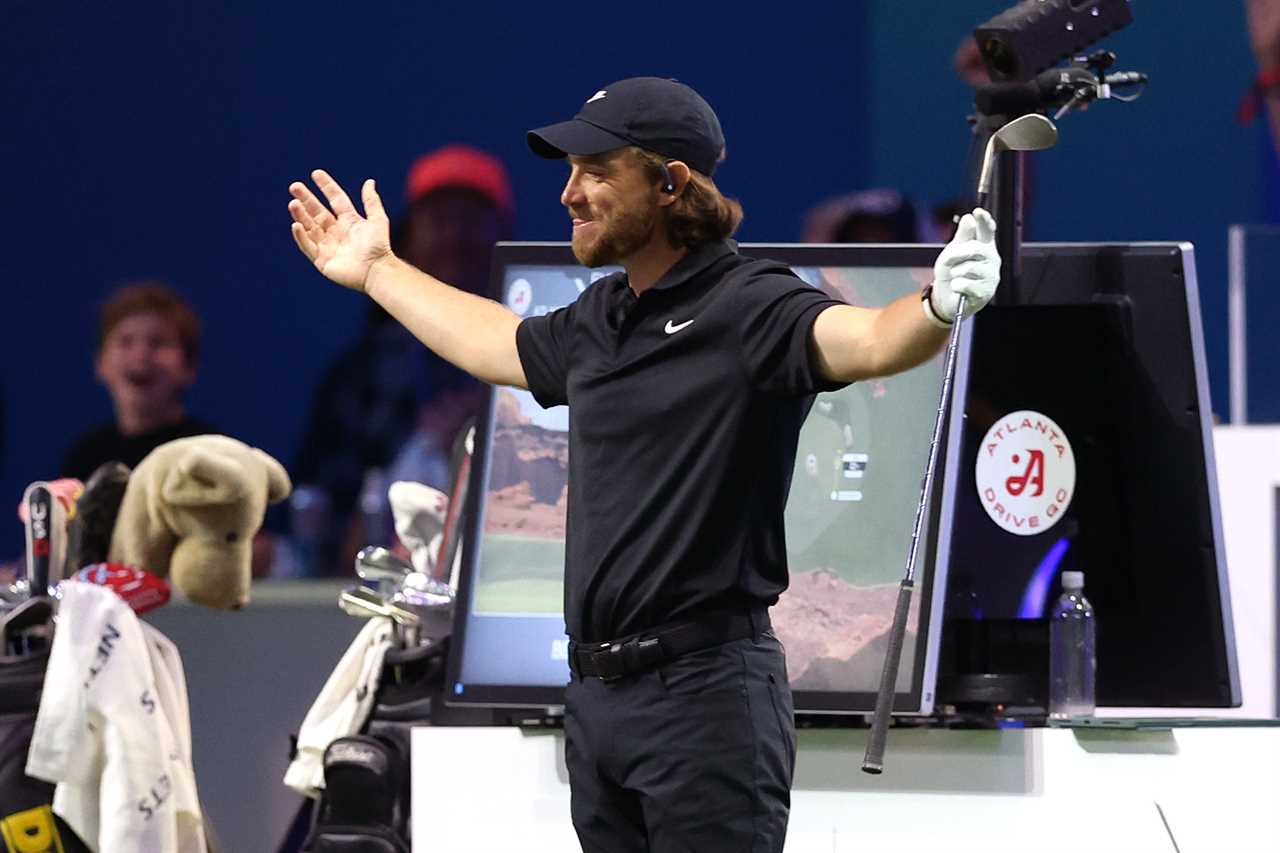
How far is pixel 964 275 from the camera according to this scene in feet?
6.82

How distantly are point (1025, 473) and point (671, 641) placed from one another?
3.55 feet

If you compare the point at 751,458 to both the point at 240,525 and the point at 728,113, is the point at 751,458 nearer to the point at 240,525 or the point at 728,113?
the point at 240,525

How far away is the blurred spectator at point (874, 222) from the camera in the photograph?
5156mm

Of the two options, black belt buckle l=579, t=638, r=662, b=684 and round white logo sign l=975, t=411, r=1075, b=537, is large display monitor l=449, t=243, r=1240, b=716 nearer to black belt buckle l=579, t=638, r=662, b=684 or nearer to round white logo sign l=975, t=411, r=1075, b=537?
round white logo sign l=975, t=411, r=1075, b=537

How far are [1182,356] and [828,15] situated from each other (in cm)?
366

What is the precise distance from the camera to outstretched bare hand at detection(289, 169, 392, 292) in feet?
8.86

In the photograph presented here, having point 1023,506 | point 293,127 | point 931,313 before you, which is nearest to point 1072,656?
point 1023,506

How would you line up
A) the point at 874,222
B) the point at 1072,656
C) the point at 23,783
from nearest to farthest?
the point at 1072,656
the point at 23,783
the point at 874,222

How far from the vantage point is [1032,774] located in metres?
2.97

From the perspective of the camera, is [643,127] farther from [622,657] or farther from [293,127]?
[293,127]

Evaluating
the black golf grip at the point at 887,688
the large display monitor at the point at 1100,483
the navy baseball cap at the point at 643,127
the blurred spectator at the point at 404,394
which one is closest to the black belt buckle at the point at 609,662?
the black golf grip at the point at 887,688

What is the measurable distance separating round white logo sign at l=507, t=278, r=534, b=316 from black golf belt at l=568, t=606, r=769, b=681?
1096mm

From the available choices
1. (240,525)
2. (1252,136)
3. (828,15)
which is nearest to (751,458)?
(240,525)

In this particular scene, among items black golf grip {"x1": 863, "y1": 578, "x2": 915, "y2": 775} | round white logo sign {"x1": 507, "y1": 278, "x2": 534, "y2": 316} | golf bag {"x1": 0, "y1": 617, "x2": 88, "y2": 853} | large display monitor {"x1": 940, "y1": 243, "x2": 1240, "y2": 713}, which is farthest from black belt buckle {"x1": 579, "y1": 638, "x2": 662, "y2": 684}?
golf bag {"x1": 0, "y1": 617, "x2": 88, "y2": 853}
